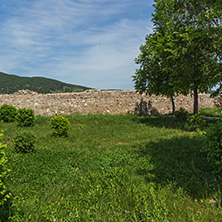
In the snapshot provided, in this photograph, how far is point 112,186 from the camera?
4977 millimetres

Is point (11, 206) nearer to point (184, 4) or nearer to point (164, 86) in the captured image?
point (164, 86)

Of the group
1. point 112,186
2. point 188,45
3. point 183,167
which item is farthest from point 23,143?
point 188,45

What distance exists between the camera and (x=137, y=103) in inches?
902

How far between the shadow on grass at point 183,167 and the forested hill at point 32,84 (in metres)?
77.7

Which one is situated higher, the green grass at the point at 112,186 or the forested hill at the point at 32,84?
the forested hill at the point at 32,84

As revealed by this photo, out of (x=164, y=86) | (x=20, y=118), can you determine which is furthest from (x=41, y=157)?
(x=164, y=86)

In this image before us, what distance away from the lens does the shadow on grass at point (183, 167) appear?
16.5ft

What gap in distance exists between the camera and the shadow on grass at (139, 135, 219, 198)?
16.5ft

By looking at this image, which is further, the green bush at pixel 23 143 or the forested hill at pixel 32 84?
the forested hill at pixel 32 84

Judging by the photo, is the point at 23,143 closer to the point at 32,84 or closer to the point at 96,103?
the point at 96,103

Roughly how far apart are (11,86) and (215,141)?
98.9 meters

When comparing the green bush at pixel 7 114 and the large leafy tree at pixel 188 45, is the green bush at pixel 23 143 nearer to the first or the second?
the large leafy tree at pixel 188 45

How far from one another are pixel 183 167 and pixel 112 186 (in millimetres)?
2632

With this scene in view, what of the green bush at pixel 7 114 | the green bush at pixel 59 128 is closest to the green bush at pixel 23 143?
the green bush at pixel 59 128
